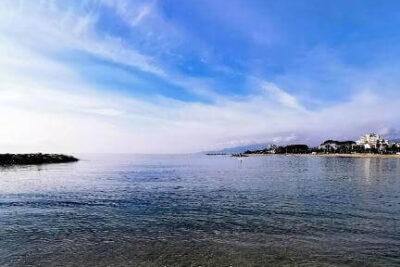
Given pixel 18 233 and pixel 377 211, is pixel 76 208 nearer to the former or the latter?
pixel 18 233

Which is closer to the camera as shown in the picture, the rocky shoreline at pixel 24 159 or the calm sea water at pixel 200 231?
the calm sea water at pixel 200 231

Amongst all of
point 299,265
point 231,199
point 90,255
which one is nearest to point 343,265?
point 299,265

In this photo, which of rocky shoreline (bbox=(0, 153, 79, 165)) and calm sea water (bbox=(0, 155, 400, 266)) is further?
rocky shoreline (bbox=(0, 153, 79, 165))

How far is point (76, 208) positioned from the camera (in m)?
35.2

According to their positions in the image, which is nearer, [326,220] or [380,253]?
[380,253]

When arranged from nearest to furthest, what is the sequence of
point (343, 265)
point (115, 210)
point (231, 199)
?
point (343, 265) → point (115, 210) → point (231, 199)

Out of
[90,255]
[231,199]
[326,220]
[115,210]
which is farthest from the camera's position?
[231,199]

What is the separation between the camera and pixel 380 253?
1983cm

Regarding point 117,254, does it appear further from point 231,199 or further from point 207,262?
point 231,199

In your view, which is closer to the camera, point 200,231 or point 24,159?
point 200,231

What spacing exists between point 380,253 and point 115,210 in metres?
23.1

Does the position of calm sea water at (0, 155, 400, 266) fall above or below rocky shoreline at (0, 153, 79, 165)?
below

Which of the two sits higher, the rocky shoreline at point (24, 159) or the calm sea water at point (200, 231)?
the rocky shoreline at point (24, 159)

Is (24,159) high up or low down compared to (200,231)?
up
